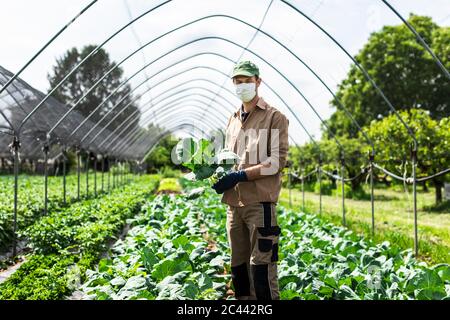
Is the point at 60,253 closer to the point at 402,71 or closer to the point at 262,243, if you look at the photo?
the point at 262,243

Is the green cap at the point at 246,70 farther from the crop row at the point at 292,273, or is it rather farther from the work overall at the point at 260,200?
the crop row at the point at 292,273

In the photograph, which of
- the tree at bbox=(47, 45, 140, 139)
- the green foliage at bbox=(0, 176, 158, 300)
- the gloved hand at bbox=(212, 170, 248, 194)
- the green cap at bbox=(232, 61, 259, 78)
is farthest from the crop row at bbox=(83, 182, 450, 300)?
the tree at bbox=(47, 45, 140, 139)

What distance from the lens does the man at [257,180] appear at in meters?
3.39

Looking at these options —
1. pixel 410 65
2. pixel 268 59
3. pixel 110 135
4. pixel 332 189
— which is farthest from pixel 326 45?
pixel 410 65

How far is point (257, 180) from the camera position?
344 centimetres

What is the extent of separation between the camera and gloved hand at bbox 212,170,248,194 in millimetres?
3363

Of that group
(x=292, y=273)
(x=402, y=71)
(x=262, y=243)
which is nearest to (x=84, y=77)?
(x=292, y=273)

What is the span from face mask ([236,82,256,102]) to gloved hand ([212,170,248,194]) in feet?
1.85

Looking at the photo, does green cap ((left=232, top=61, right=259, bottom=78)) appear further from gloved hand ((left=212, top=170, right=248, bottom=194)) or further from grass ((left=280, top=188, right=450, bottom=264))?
grass ((left=280, top=188, right=450, bottom=264))

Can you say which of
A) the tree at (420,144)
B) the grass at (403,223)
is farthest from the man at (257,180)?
the tree at (420,144)

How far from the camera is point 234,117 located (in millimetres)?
3793

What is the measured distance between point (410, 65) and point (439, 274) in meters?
20.4

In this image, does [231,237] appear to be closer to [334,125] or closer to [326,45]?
[326,45]

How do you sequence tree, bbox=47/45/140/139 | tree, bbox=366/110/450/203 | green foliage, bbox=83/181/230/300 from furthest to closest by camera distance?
tree, bbox=366/110/450/203
tree, bbox=47/45/140/139
green foliage, bbox=83/181/230/300
